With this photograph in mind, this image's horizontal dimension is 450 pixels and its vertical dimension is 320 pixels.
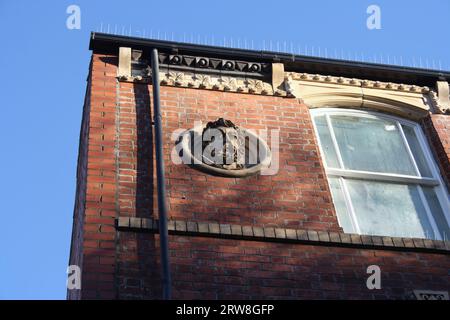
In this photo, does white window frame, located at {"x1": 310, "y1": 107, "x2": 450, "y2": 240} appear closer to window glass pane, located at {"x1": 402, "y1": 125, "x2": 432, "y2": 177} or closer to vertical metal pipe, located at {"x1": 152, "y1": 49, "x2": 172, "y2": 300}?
window glass pane, located at {"x1": 402, "y1": 125, "x2": 432, "y2": 177}

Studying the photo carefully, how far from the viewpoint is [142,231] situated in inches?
374

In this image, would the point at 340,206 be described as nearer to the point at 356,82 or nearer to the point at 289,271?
the point at 289,271

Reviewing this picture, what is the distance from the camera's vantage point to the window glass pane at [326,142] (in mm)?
11500

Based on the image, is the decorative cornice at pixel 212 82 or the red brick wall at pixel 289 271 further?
the decorative cornice at pixel 212 82

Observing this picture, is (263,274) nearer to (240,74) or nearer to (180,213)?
(180,213)

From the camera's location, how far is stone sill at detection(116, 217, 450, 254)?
9.52m

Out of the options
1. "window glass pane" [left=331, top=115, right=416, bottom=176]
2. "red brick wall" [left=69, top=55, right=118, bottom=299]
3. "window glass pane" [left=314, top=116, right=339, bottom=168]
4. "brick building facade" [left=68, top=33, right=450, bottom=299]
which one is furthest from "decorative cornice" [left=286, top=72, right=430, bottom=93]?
"red brick wall" [left=69, top=55, right=118, bottom=299]

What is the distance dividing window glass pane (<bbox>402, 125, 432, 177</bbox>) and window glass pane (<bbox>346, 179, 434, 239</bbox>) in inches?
15.4

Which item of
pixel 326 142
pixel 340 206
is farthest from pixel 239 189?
pixel 326 142

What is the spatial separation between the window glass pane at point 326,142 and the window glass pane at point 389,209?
0.36 metres

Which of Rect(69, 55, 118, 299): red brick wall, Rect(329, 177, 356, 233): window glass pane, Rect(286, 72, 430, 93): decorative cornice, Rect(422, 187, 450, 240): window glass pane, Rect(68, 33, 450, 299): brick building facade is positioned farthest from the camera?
Rect(286, 72, 430, 93): decorative cornice

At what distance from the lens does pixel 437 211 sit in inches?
441

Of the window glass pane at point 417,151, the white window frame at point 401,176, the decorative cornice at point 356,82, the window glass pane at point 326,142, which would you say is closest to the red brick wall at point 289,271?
the white window frame at point 401,176

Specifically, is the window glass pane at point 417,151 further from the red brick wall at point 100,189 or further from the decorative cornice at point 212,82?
the red brick wall at point 100,189
